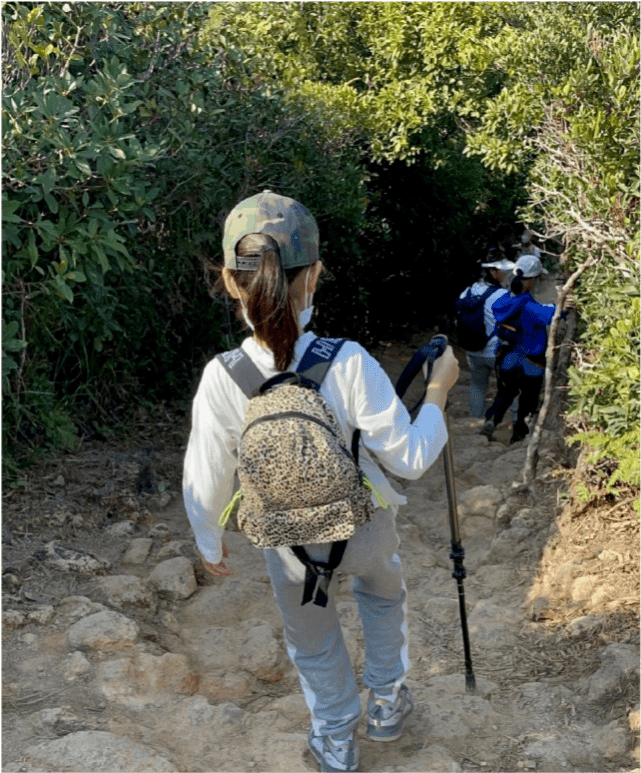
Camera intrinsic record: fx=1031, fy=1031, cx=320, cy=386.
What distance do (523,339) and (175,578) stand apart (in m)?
3.64

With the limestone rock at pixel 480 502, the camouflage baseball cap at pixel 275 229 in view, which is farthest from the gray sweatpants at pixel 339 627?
the limestone rock at pixel 480 502

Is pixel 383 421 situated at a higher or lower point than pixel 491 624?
higher

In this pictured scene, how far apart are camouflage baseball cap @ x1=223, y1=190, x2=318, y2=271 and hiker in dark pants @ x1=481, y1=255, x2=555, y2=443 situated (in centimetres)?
466

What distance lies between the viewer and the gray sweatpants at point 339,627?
327 centimetres

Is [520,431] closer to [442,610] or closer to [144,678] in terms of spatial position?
[442,610]

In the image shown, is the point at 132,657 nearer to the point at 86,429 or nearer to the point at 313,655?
the point at 313,655

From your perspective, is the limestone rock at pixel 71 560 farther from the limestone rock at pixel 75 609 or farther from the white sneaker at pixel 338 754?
the white sneaker at pixel 338 754

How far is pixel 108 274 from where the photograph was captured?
607cm

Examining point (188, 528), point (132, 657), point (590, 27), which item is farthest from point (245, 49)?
point (132, 657)

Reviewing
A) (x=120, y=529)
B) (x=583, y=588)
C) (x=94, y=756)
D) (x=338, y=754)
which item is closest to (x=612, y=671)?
(x=583, y=588)

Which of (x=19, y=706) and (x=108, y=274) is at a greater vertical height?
(x=108, y=274)

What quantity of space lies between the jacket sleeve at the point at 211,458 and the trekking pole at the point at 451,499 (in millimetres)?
575

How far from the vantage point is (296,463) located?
294cm

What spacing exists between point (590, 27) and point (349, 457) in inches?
142
